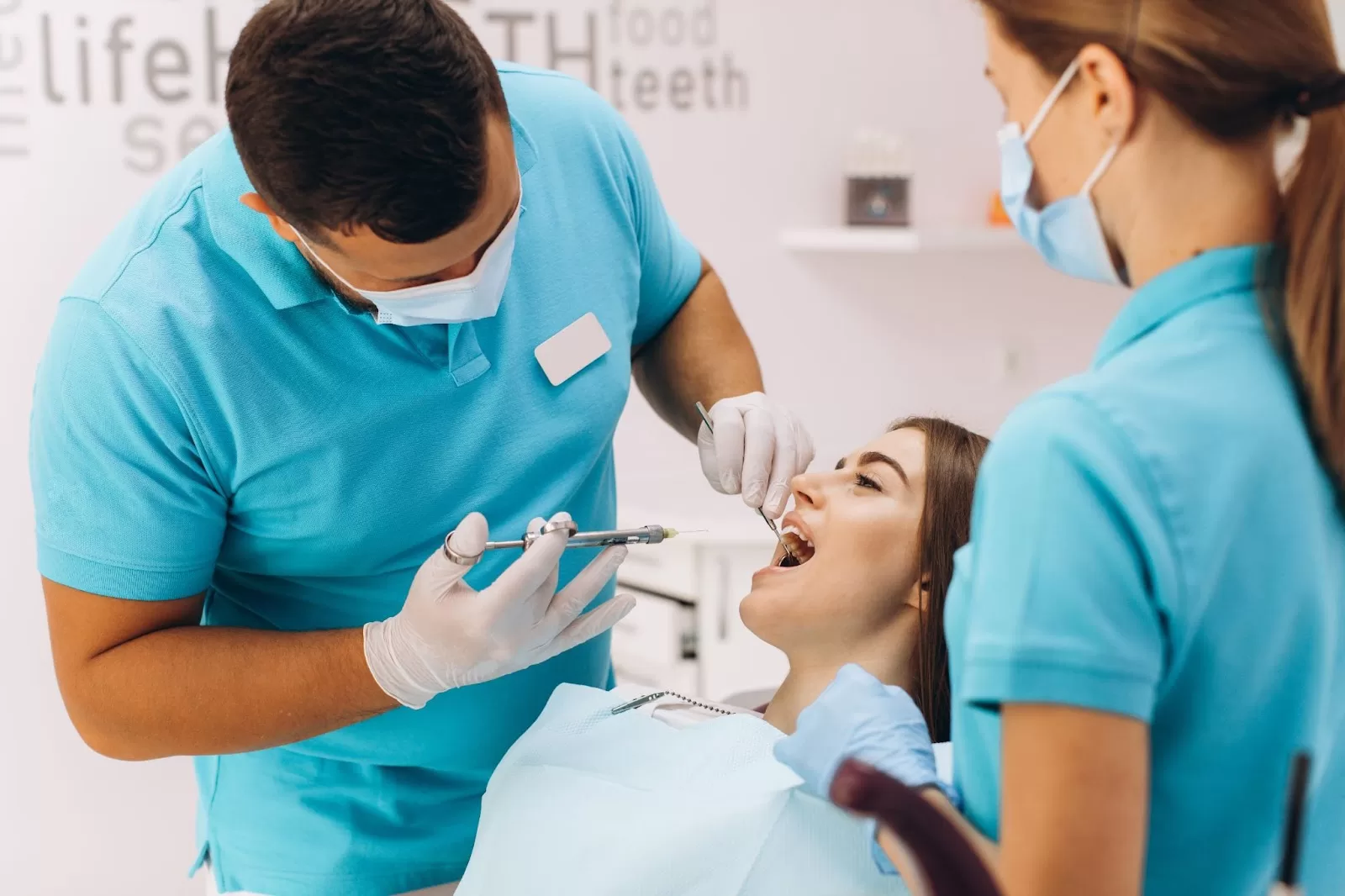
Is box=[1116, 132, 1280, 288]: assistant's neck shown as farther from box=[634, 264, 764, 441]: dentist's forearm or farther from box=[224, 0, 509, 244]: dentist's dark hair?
box=[634, 264, 764, 441]: dentist's forearm

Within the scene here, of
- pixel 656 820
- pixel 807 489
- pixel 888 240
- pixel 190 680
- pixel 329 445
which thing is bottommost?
pixel 656 820

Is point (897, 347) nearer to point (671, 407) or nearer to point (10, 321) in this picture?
point (671, 407)

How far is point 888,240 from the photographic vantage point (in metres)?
3.10

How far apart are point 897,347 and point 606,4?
4.03 feet

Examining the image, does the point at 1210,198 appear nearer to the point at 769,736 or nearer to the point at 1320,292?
the point at 1320,292

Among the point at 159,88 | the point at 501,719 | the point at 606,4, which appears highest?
the point at 606,4

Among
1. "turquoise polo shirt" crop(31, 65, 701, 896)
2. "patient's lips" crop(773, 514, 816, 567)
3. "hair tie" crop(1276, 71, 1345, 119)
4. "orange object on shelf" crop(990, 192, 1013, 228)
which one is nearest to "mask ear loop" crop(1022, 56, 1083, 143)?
"hair tie" crop(1276, 71, 1345, 119)

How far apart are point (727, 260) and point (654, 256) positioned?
155 centimetres

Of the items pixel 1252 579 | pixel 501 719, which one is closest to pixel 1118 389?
pixel 1252 579

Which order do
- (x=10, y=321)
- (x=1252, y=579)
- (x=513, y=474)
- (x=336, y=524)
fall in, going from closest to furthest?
(x=1252, y=579) < (x=336, y=524) < (x=513, y=474) < (x=10, y=321)

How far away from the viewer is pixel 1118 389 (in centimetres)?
73

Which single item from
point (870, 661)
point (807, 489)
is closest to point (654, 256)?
point (807, 489)

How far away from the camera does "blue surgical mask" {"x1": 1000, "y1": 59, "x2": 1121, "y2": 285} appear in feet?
2.69

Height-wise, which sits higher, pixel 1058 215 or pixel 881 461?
pixel 1058 215
